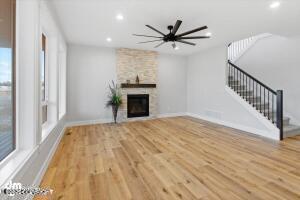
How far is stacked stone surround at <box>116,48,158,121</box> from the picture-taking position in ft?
20.3

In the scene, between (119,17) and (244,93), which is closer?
(119,17)

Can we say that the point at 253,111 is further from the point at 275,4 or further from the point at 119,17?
the point at 119,17

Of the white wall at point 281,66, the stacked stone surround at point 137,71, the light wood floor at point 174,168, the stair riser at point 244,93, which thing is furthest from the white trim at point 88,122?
the white wall at point 281,66

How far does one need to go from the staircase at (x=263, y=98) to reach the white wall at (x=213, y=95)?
0.37m

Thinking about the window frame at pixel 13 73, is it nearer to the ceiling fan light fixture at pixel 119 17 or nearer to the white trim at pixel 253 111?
the ceiling fan light fixture at pixel 119 17

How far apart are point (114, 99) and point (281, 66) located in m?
5.53

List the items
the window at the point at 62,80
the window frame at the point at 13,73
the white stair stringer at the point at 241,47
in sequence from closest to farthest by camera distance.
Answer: the window frame at the point at 13,73 → the window at the point at 62,80 → the white stair stringer at the point at 241,47

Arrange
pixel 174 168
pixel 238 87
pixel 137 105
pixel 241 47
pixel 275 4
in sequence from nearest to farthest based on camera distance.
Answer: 1. pixel 174 168
2. pixel 275 4
3. pixel 238 87
4. pixel 241 47
5. pixel 137 105

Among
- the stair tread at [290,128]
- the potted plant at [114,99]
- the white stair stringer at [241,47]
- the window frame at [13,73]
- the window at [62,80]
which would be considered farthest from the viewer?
the white stair stringer at [241,47]

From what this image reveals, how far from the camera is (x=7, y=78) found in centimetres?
182

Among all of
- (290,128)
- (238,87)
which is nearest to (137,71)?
(238,87)

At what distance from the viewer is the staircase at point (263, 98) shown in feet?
13.7

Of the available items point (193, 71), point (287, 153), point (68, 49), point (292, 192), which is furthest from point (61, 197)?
point (193, 71)

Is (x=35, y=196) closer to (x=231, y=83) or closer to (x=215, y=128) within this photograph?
(x=215, y=128)
